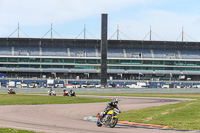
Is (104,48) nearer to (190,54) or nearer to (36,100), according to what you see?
(190,54)

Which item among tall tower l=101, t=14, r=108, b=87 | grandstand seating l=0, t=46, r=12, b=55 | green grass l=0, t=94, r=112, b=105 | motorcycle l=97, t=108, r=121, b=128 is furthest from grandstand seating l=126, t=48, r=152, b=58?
motorcycle l=97, t=108, r=121, b=128

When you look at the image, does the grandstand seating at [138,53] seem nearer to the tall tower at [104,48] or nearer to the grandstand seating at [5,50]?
the tall tower at [104,48]

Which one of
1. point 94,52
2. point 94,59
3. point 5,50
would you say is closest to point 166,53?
point 94,52

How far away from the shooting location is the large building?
130250mm

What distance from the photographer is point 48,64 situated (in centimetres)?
13000

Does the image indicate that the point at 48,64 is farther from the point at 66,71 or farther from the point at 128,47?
the point at 128,47

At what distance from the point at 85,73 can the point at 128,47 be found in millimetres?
20342

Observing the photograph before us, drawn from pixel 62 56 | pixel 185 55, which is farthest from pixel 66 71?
pixel 185 55

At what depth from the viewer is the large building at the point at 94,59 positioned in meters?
130

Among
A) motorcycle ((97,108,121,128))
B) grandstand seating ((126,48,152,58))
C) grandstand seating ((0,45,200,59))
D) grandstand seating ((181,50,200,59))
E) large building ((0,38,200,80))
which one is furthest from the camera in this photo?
grandstand seating ((181,50,200,59))

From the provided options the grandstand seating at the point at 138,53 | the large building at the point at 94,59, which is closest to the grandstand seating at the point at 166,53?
the large building at the point at 94,59

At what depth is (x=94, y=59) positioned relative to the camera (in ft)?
430

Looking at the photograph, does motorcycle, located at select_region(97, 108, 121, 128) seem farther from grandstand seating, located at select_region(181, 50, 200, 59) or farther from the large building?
grandstand seating, located at select_region(181, 50, 200, 59)

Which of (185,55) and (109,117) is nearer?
(109,117)
